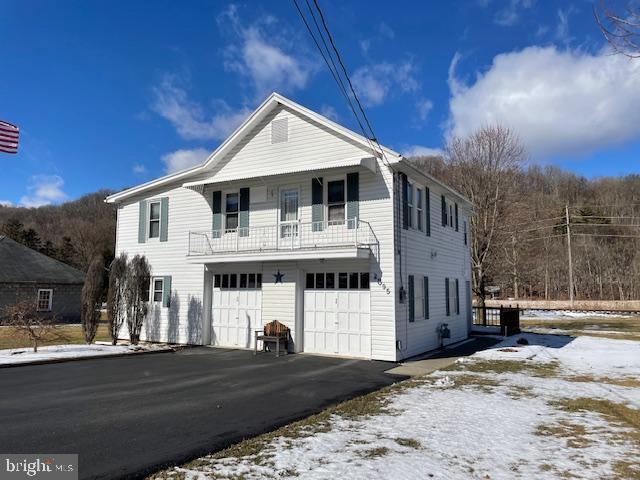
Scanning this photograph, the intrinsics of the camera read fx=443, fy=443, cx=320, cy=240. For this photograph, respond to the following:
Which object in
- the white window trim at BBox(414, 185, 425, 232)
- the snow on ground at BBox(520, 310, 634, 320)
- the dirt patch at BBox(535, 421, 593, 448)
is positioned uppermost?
the white window trim at BBox(414, 185, 425, 232)

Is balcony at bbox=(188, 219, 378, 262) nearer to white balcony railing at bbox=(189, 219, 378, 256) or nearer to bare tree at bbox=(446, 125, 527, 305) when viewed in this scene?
white balcony railing at bbox=(189, 219, 378, 256)

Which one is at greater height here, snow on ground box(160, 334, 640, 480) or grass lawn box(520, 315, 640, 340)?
snow on ground box(160, 334, 640, 480)

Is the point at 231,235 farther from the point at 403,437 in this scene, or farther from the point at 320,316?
the point at 403,437

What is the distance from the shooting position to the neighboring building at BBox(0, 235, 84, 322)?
26781mm

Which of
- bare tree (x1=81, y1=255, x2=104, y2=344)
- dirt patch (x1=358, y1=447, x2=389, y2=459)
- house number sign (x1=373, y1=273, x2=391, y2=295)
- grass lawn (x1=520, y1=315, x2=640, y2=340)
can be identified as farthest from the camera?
grass lawn (x1=520, y1=315, x2=640, y2=340)

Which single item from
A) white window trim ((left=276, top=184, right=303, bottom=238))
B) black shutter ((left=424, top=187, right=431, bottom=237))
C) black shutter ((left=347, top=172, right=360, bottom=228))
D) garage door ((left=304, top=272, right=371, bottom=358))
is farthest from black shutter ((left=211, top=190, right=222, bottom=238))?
black shutter ((left=424, top=187, right=431, bottom=237))

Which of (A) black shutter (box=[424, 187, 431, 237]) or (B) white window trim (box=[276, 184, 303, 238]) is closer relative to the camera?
(B) white window trim (box=[276, 184, 303, 238])

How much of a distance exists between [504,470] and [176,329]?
1425cm

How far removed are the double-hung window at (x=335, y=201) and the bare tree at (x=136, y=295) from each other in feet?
25.6

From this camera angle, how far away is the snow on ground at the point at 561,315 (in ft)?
110

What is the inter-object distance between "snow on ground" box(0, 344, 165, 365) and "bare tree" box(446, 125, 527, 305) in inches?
936

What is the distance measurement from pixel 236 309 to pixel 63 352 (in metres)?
5.49

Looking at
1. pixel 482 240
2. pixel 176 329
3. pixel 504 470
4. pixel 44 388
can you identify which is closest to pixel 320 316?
pixel 176 329

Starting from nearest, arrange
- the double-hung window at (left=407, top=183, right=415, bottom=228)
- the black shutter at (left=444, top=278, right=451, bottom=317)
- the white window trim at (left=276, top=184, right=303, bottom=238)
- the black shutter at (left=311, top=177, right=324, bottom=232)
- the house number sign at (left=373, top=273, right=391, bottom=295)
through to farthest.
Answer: the house number sign at (left=373, top=273, right=391, bottom=295)
the black shutter at (left=311, top=177, right=324, bottom=232)
the double-hung window at (left=407, top=183, right=415, bottom=228)
the white window trim at (left=276, top=184, right=303, bottom=238)
the black shutter at (left=444, top=278, right=451, bottom=317)
